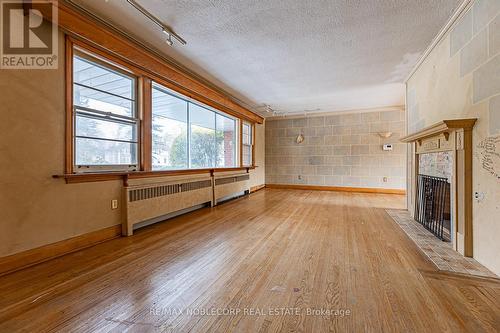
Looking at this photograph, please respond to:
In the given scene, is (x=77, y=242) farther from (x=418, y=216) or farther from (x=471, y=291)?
(x=418, y=216)

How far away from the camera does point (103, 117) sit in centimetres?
274

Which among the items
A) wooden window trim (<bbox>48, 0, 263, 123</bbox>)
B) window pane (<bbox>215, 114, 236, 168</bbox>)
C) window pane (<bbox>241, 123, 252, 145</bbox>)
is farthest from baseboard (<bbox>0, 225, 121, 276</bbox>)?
window pane (<bbox>241, 123, 252, 145</bbox>)

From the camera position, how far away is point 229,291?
5.52 feet

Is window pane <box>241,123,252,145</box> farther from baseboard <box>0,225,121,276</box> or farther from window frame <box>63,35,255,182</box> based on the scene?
baseboard <box>0,225,121,276</box>

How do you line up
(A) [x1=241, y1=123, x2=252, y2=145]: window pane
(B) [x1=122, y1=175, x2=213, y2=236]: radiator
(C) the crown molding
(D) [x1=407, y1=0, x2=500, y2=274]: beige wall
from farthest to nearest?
(A) [x1=241, y1=123, x2=252, y2=145]: window pane, (C) the crown molding, (B) [x1=122, y1=175, x2=213, y2=236]: radiator, (D) [x1=407, y1=0, x2=500, y2=274]: beige wall

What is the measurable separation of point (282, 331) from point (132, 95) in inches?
131

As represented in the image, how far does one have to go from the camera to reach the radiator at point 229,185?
197 inches

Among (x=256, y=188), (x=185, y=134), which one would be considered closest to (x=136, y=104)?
(x=185, y=134)

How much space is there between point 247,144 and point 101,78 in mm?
4522

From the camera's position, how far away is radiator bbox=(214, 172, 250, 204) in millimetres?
5000

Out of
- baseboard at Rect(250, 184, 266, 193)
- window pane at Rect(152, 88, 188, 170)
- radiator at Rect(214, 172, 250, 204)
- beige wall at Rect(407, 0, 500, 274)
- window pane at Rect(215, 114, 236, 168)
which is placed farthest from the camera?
baseboard at Rect(250, 184, 266, 193)

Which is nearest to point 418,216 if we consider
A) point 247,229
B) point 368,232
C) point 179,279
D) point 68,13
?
point 368,232

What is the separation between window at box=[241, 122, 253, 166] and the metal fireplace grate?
4.28 m

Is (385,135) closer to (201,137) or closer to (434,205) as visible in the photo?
(434,205)
